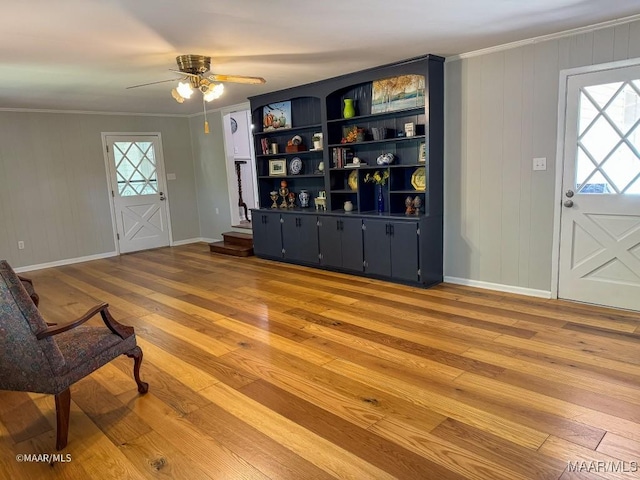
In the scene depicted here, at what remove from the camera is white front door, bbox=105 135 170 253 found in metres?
7.34

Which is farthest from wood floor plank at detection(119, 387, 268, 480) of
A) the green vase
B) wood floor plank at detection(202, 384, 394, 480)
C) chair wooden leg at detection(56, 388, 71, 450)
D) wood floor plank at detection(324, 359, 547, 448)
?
the green vase

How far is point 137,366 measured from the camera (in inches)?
107

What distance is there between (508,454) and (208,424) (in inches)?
59.2

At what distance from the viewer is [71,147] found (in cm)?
679

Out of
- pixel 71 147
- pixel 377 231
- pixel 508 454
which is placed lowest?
pixel 508 454

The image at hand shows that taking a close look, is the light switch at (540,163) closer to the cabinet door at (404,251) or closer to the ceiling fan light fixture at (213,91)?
the cabinet door at (404,251)

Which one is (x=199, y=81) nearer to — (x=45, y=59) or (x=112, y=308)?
(x=45, y=59)

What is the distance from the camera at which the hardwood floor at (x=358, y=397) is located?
2.05 meters

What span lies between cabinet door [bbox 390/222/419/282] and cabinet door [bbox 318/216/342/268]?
81cm

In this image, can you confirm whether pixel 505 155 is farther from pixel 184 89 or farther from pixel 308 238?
pixel 184 89

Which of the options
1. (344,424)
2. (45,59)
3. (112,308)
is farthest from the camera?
(112,308)

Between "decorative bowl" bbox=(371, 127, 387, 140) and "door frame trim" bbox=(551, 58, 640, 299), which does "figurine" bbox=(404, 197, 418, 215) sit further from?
"door frame trim" bbox=(551, 58, 640, 299)

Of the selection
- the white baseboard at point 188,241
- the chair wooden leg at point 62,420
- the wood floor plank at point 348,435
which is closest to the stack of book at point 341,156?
the wood floor plank at point 348,435

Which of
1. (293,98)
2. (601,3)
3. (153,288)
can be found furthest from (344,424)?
(293,98)
